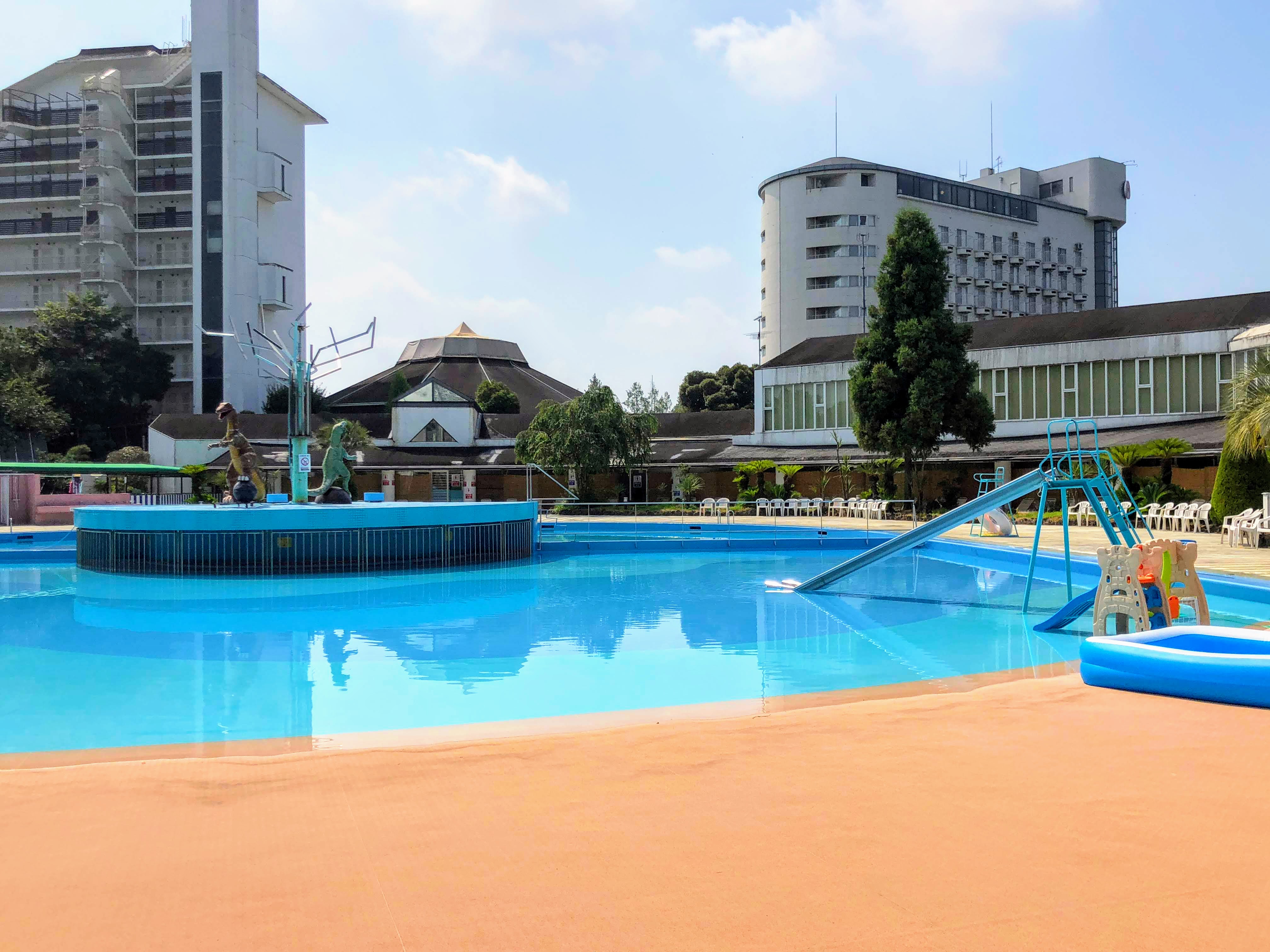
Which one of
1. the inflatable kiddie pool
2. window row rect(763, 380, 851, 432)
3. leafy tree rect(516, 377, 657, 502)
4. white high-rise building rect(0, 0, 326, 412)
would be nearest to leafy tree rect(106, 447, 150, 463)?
white high-rise building rect(0, 0, 326, 412)

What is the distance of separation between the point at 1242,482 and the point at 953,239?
51.6m

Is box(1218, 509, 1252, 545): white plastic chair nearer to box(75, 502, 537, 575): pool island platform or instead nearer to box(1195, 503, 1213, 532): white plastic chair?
box(1195, 503, 1213, 532): white plastic chair

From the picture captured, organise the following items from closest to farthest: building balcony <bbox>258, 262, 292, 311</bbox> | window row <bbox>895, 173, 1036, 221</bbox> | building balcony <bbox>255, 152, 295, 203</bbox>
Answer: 1. building balcony <bbox>255, 152, 295, 203</bbox>
2. building balcony <bbox>258, 262, 292, 311</bbox>
3. window row <bbox>895, 173, 1036, 221</bbox>

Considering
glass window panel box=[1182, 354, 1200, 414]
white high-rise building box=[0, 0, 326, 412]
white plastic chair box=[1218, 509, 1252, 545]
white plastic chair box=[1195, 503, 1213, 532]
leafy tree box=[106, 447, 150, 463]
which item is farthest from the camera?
white high-rise building box=[0, 0, 326, 412]

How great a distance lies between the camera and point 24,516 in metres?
29.1

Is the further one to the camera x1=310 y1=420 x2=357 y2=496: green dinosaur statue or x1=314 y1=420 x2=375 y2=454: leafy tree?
x1=314 y1=420 x2=375 y2=454: leafy tree

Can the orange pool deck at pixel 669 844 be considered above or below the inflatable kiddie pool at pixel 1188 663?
below

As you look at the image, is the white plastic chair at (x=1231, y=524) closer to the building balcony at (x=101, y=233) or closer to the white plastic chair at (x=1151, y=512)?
the white plastic chair at (x=1151, y=512)

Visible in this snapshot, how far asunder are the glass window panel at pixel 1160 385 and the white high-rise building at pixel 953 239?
31.9 meters

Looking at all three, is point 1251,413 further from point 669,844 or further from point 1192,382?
point 669,844

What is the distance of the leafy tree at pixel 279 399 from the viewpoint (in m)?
58.9

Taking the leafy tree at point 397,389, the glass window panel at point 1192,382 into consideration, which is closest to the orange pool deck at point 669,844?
the glass window panel at point 1192,382

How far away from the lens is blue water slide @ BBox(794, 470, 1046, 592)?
11.3 m

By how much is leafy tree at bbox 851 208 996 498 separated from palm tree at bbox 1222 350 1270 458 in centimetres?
831
